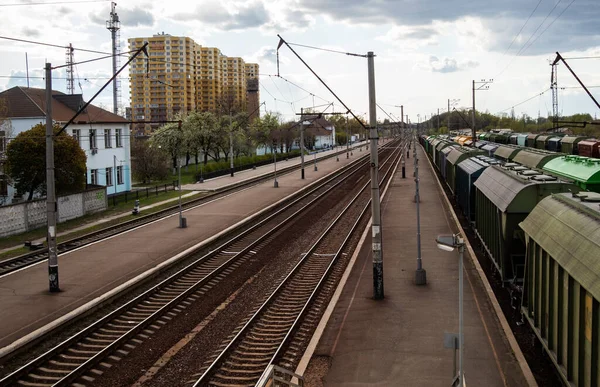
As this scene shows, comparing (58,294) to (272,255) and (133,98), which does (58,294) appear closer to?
(272,255)

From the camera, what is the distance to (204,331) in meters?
14.8

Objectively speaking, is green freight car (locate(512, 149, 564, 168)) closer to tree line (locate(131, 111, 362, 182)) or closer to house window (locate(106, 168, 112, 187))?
tree line (locate(131, 111, 362, 182))

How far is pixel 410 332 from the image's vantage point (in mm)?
13812

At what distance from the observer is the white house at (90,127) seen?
43219 millimetres

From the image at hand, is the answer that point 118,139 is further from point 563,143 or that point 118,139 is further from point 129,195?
point 563,143

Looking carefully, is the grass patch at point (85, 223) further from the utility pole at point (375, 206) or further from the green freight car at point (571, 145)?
Answer: the green freight car at point (571, 145)

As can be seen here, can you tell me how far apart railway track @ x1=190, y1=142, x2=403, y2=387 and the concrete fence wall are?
1558 centimetres

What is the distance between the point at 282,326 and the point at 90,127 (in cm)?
3603

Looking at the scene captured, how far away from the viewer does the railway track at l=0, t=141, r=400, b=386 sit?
12258 mm

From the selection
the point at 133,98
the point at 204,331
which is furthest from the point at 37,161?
the point at 133,98

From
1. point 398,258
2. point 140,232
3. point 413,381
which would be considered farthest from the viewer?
point 140,232

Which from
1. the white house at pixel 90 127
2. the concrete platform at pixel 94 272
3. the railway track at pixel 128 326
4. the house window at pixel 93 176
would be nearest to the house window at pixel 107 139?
the white house at pixel 90 127

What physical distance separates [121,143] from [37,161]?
17401mm

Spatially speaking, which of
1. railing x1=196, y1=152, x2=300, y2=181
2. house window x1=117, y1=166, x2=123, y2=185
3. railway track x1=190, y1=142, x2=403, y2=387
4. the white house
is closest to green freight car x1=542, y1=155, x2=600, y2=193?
railway track x1=190, y1=142, x2=403, y2=387
